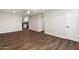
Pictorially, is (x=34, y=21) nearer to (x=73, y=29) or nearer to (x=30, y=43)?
(x=30, y=43)

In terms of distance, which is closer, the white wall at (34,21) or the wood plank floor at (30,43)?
the wood plank floor at (30,43)

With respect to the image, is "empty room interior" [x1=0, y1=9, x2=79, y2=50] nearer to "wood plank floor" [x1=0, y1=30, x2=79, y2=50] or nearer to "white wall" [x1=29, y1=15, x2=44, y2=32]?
"wood plank floor" [x1=0, y1=30, x2=79, y2=50]

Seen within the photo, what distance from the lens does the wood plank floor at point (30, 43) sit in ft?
3.46

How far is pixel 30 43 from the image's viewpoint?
1157mm

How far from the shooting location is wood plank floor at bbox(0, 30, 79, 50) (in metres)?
1.05

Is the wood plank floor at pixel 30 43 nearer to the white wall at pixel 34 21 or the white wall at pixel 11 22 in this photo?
the white wall at pixel 11 22

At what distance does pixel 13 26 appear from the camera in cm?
121

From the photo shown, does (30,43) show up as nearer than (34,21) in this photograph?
Yes

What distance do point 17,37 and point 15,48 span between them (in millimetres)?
203

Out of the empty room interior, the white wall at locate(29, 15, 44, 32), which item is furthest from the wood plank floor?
the white wall at locate(29, 15, 44, 32)

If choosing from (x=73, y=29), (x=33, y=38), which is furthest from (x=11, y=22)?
(x=73, y=29)

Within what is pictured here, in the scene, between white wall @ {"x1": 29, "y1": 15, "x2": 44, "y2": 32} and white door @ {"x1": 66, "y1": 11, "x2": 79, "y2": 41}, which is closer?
white door @ {"x1": 66, "y1": 11, "x2": 79, "y2": 41}

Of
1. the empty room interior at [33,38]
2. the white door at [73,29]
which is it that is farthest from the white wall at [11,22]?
the white door at [73,29]
